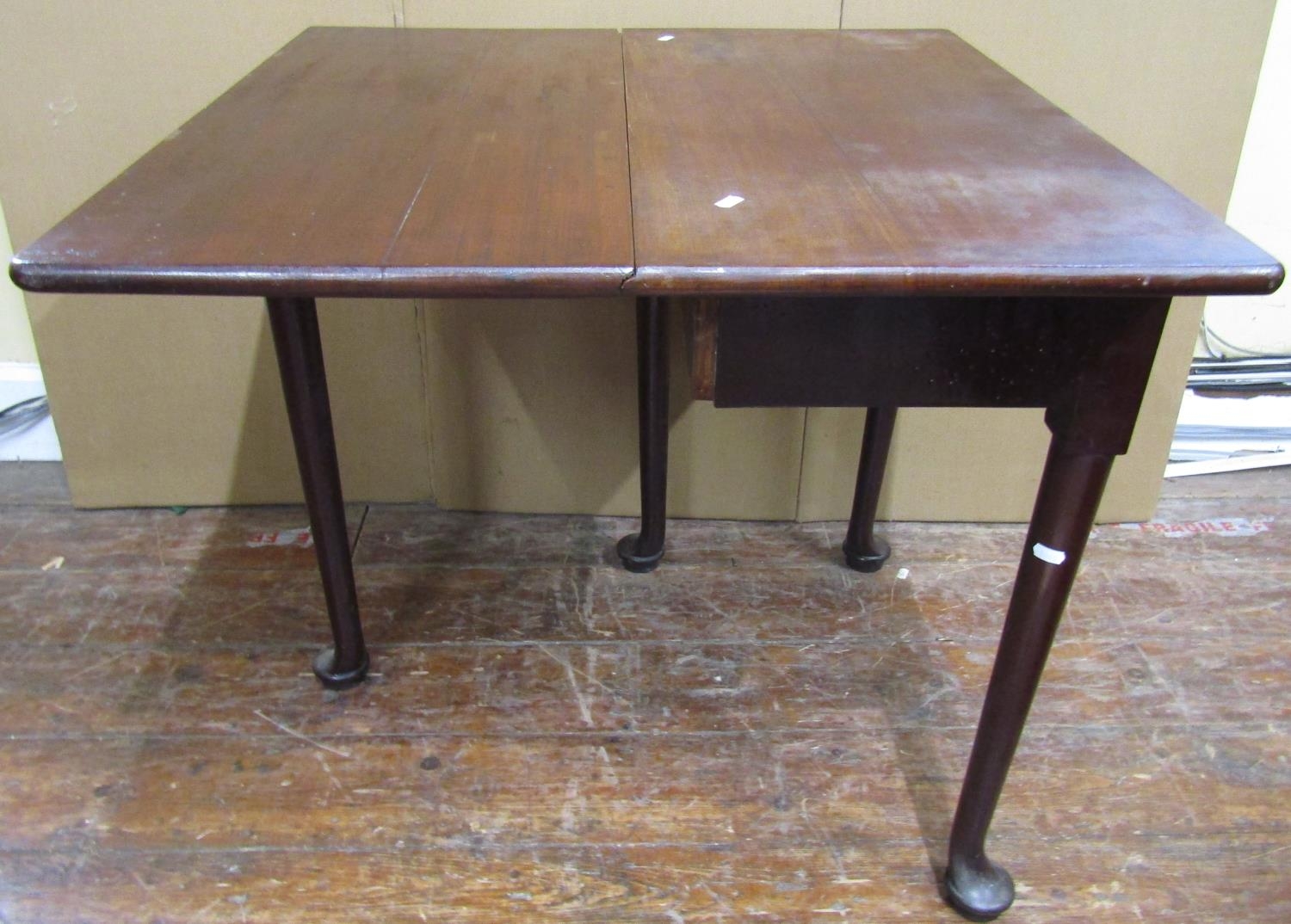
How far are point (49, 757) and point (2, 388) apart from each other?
94 centimetres

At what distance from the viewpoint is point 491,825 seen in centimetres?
136

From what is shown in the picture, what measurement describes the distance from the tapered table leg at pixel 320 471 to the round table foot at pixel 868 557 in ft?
2.74

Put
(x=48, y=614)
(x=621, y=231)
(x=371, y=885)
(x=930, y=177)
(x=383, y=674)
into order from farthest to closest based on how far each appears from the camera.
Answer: (x=48, y=614) → (x=383, y=674) → (x=371, y=885) → (x=930, y=177) → (x=621, y=231)

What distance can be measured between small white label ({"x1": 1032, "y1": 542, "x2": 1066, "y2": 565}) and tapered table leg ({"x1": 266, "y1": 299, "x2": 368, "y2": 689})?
860 millimetres

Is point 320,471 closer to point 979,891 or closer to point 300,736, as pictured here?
point 300,736

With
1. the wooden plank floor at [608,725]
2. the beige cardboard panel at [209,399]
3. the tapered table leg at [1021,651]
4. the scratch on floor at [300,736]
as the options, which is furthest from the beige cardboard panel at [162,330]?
the tapered table leg at [1021,651]

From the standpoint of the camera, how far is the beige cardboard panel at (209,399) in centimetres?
185

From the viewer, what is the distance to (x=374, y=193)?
0.98m

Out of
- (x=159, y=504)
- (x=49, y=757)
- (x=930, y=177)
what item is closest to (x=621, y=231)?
(x=930, y=177)

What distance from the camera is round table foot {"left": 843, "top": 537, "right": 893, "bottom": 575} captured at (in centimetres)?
185

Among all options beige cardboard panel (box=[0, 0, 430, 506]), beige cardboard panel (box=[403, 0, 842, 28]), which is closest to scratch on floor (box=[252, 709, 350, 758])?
beige cardboard panel (box=[0, 0, 430, 506])

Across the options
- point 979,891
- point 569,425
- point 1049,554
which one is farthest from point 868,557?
point 1049,554

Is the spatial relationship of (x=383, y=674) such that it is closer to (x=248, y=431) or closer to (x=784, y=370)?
(x=248, y=431)

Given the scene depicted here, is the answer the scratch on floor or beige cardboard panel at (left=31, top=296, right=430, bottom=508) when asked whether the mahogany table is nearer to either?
the scratch on floor
